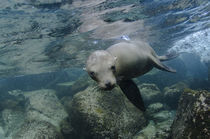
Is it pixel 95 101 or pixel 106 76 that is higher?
pixel 106 76

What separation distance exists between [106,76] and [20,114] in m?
13.9

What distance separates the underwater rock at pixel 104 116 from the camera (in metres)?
7.31

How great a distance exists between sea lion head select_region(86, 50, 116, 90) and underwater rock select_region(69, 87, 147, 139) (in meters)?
4.03

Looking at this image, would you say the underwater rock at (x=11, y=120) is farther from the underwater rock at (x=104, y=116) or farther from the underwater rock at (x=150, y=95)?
the underwater rock at (x=150, y=95)

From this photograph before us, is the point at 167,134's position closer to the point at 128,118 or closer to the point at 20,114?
the point at 128,118

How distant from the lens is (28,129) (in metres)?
8.99

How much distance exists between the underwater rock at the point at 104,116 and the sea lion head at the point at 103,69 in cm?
403

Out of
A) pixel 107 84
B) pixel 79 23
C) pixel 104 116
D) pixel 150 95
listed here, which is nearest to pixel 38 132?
pixel 104 116

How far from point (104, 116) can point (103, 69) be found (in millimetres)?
4228

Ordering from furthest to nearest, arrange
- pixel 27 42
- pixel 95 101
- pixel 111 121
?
pixel 27 42 < pixel 95 101 < pixel 111 121

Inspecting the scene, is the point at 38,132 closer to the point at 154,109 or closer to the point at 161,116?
the point at 161,116

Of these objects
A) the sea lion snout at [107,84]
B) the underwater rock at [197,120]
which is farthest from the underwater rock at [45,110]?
the sea lion snout at [107,84]

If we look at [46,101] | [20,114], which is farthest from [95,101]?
[20,114]

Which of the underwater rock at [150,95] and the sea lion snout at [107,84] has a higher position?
the sea lion snout at [107,84]
